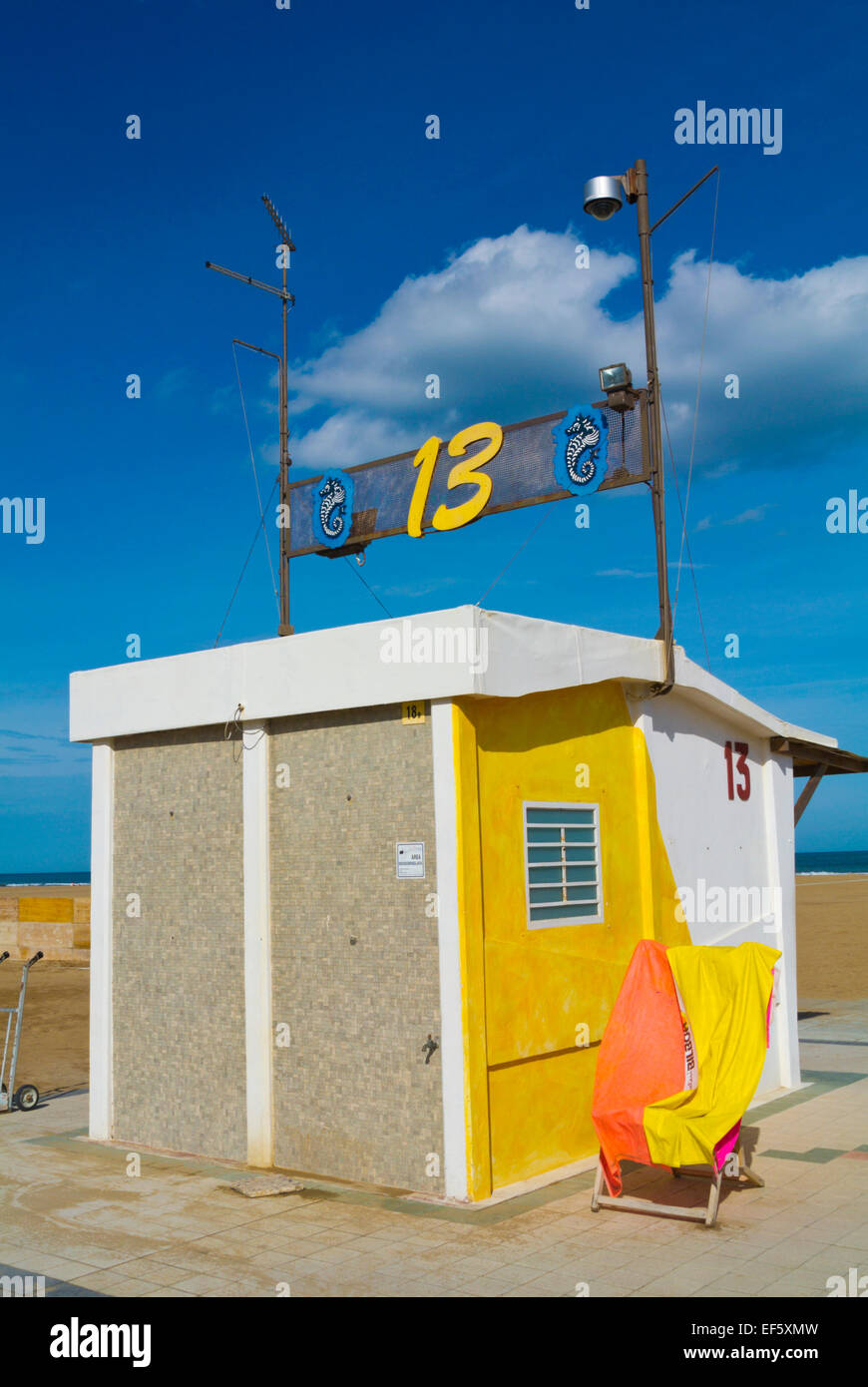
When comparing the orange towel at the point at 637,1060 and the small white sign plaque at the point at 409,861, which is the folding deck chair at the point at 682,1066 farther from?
the small white sign plaque at the point at 409,861

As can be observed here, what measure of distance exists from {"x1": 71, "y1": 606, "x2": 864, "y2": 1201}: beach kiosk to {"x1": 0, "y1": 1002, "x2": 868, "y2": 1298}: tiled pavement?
58 centimetres

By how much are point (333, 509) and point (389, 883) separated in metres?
4.42

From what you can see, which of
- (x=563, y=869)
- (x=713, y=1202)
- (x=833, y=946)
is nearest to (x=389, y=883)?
(x=563, y=869)

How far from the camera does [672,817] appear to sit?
32.1 ft

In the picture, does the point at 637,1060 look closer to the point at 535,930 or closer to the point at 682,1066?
the point at 682,1066

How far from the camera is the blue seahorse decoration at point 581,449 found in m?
9.50

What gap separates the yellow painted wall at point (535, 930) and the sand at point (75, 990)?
6800mm

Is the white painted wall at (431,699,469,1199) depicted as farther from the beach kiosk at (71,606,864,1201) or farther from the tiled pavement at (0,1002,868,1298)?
the tiled pavement at (0,1002,868,1298)

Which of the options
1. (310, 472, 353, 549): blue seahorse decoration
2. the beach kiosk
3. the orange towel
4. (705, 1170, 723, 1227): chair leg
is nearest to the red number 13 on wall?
the beach kiosk

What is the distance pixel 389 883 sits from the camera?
793 centimetres

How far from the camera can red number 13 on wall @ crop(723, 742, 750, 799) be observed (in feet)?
35.8
